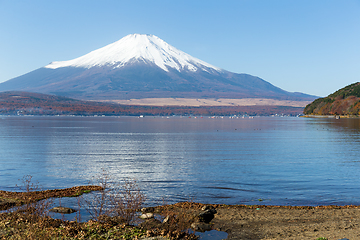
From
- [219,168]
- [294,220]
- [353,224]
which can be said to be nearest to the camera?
[353,224]

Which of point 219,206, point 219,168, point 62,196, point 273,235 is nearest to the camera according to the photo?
point 273,235

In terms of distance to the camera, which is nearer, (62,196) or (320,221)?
(320,221)

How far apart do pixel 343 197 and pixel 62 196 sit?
16395mm

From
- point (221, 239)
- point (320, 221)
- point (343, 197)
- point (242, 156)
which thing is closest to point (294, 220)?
point (320, 221)

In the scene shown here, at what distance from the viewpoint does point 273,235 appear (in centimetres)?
1510

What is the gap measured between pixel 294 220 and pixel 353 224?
8.01 feet

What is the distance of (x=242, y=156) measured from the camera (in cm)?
4316

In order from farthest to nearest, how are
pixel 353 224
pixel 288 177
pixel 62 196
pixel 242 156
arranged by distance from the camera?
pixel 242 156 → pixel 288 177 → pixel 62 196 → pixel 353 224

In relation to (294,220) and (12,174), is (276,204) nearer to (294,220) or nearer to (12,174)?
(294,220)

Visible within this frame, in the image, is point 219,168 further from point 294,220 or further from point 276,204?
point 294,220

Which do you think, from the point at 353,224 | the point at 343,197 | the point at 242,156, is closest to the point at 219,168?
the point at 242,156

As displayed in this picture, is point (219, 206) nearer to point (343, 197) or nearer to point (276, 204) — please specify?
point (276, 204)

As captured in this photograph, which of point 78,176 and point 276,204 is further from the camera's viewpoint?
point 78,176

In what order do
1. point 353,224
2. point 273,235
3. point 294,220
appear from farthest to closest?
point 294,220 < point 353,224 < point 273,235
